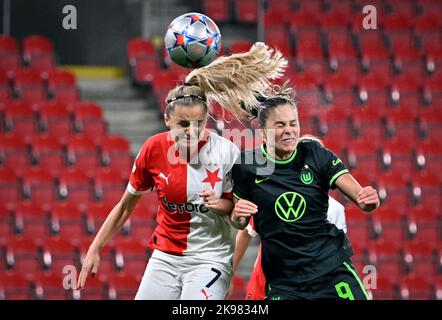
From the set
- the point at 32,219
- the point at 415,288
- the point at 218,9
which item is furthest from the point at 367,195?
the point at 218,9

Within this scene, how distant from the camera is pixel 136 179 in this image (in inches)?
175

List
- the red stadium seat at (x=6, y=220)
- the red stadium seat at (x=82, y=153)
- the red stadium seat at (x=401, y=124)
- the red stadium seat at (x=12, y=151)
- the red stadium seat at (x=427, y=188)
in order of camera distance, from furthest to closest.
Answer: the red stadium seat at (x=401, y=124)
the red stadium seat at (x=427, y=188)
the red stadium seat at (x=82, y=153)
the red stadium seat at (x=12, y=151)
the red stadium seat at (x=6, y=220)

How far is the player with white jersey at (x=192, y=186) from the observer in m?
4.26

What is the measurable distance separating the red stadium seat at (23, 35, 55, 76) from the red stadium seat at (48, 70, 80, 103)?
0.39 meters

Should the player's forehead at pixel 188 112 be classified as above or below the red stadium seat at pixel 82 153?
above

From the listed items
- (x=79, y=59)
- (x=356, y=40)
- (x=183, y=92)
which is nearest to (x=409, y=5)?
(x=356, y=40)

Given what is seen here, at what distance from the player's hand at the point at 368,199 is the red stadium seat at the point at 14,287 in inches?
192

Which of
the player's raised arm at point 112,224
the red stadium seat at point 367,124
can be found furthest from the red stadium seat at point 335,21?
the player's raised arm at point 112,224

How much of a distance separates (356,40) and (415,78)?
98 cm

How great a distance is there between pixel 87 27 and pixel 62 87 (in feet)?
5.86

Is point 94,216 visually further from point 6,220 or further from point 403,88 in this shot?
point 403,88

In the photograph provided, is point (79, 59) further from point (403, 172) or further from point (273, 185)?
Result: point (273, 185)

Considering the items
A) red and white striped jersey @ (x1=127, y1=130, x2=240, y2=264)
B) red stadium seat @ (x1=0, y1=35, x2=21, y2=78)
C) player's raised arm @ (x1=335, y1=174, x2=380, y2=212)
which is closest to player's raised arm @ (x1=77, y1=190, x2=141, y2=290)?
red and white striped jersey @ (x1=127, y1=130, x2=240, y2=264)

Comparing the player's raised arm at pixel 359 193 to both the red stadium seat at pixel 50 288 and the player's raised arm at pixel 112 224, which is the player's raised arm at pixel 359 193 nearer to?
the player's raised arm at pixel 112 224
